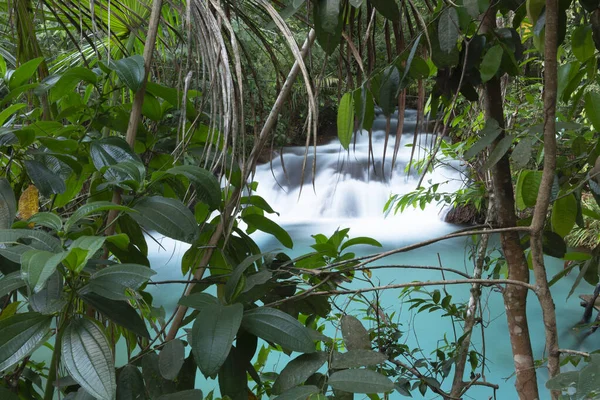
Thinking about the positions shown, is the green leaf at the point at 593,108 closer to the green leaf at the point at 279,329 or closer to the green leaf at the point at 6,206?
the green leaf at the point at 279,329

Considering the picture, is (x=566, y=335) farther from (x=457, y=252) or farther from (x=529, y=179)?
(x=529, y=179)

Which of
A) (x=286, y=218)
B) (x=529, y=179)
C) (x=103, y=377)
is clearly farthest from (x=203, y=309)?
(x=286, y=218)

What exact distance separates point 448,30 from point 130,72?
1.16ft

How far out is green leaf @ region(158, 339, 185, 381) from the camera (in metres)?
0.48

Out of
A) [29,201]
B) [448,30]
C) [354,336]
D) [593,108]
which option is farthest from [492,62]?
[29,201]

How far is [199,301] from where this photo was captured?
51 centimetres

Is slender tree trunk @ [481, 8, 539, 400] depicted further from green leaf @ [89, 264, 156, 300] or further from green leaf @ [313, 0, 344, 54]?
green leaf @ [89, 264, 156, 300]

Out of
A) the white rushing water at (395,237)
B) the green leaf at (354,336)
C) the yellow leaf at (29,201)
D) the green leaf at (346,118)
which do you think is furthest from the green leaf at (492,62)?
the white rushing water at (395,237)

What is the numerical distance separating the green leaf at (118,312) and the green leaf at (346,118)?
0.28 metres

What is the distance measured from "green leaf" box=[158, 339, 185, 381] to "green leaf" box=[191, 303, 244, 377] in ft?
0.10

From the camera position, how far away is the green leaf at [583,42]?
68 cm

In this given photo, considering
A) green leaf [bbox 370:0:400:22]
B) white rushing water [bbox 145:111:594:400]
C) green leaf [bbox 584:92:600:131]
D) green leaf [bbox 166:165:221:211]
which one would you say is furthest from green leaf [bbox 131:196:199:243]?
white rushing water [bbox 145:111:594:400]

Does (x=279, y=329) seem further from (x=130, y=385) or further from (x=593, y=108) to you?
(x=593, y=108)

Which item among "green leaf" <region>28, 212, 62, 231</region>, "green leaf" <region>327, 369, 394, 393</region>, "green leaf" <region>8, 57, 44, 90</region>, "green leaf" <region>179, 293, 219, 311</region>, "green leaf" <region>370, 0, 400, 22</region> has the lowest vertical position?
"green leaf" <region>327, 369, 394, 393</region>
